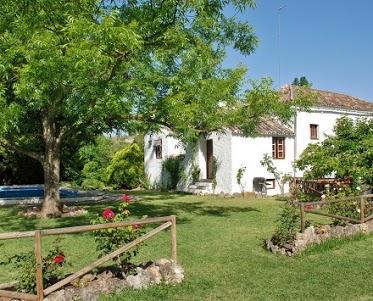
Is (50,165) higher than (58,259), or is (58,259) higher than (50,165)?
(50,165)

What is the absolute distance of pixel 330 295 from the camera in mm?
8031

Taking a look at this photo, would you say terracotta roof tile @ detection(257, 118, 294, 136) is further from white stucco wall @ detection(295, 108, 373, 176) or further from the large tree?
the large tree

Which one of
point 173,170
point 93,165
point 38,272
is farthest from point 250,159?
point 38,272

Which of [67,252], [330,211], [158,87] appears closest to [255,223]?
[330,211]

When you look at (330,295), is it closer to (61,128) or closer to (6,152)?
(61,128)

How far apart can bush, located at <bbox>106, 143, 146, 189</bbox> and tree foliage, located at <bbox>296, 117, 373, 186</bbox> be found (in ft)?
49.2

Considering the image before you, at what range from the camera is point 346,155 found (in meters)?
20.7

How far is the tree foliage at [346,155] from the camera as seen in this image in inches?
769

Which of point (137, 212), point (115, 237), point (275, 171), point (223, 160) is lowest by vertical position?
point (137, 212)

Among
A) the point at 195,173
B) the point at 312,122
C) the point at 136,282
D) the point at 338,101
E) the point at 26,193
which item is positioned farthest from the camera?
the point at 338,101

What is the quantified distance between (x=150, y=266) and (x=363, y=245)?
5.96 meters

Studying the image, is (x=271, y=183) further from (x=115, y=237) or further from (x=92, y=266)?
(x=92, y=266)

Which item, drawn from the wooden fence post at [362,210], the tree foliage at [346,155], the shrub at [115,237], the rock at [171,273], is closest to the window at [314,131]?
the tree foliage at [346,155]

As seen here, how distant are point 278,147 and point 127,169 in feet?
37.1
